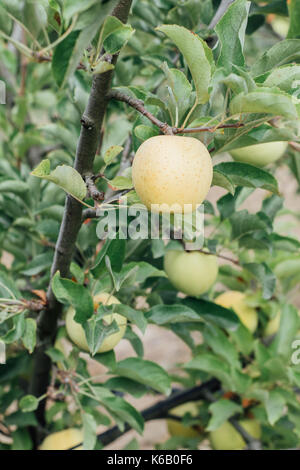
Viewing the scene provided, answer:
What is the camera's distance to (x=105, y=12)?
0.37 meters

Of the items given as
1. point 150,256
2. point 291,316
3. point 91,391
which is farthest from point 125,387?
point 291,316

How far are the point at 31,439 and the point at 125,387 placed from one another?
28 centimetres

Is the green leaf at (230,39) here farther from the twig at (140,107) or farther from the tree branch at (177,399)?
the tree branch at (177,399)

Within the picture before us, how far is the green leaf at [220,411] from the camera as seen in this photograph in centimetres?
86

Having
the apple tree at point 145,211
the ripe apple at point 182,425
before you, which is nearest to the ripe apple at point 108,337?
the apple tree at point 145,211

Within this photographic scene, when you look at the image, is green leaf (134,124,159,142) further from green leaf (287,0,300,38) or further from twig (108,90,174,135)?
green leaf (287,0,300,38)

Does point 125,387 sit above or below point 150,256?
below

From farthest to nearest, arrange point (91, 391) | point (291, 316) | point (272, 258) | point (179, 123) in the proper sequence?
point (272, 258) < point (291, 316) < point (91, 391) < point (179, 123)

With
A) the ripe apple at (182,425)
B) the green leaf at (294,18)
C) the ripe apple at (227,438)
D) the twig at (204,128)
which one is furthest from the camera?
the ripe apple at (182,425)

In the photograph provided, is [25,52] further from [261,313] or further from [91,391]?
[261,313]

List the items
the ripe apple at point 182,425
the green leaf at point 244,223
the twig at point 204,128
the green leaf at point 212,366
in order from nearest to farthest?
the twig at point 204,128, the green leaf at point 244,223, the green leaf at point 212,366, the ripe apple at point 182,425

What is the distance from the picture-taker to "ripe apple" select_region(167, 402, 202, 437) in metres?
1.14

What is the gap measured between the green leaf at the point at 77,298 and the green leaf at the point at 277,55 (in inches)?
12.4

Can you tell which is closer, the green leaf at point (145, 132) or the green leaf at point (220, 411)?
the green leaf at point (145, 132)
